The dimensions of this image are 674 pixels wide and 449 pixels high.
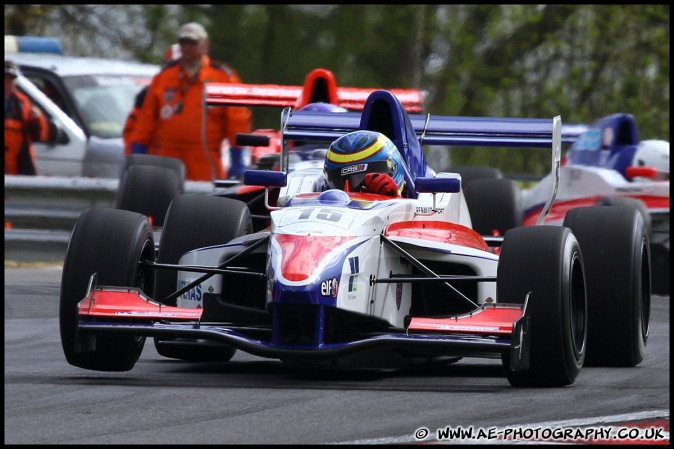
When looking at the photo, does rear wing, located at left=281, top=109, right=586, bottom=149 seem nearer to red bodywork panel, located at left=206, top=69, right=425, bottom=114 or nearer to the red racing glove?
the red racing glove

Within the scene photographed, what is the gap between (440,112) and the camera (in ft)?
76.4

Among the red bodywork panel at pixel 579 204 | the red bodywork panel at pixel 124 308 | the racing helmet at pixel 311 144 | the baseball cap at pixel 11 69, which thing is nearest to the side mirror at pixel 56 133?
the baseball cap at pixel 11 69

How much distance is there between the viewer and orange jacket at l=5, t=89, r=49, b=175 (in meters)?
16.5

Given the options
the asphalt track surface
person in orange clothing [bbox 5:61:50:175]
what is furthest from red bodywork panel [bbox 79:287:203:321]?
person in orange clothing [bbox 5:61:50:175]

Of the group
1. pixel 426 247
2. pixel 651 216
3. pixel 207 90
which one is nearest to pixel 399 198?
pixel 426 247

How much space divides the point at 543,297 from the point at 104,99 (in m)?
11.2

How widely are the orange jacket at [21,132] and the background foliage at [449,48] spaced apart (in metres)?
5.75

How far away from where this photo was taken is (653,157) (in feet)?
48.7

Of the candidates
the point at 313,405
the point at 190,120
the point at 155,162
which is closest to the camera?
the point at 313,405

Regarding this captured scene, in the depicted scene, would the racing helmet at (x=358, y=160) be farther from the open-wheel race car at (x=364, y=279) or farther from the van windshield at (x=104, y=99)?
the van windshield at (x=104, y=99)

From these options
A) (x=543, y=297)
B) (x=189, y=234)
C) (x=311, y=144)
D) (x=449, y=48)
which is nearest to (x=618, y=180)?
(x=311, y=144)

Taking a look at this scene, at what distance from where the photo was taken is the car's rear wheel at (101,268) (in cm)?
784

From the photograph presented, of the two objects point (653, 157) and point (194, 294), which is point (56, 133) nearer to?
point (653, 157)

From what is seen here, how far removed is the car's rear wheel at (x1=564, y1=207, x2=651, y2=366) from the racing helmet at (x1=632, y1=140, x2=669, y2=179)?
6.09 meters
